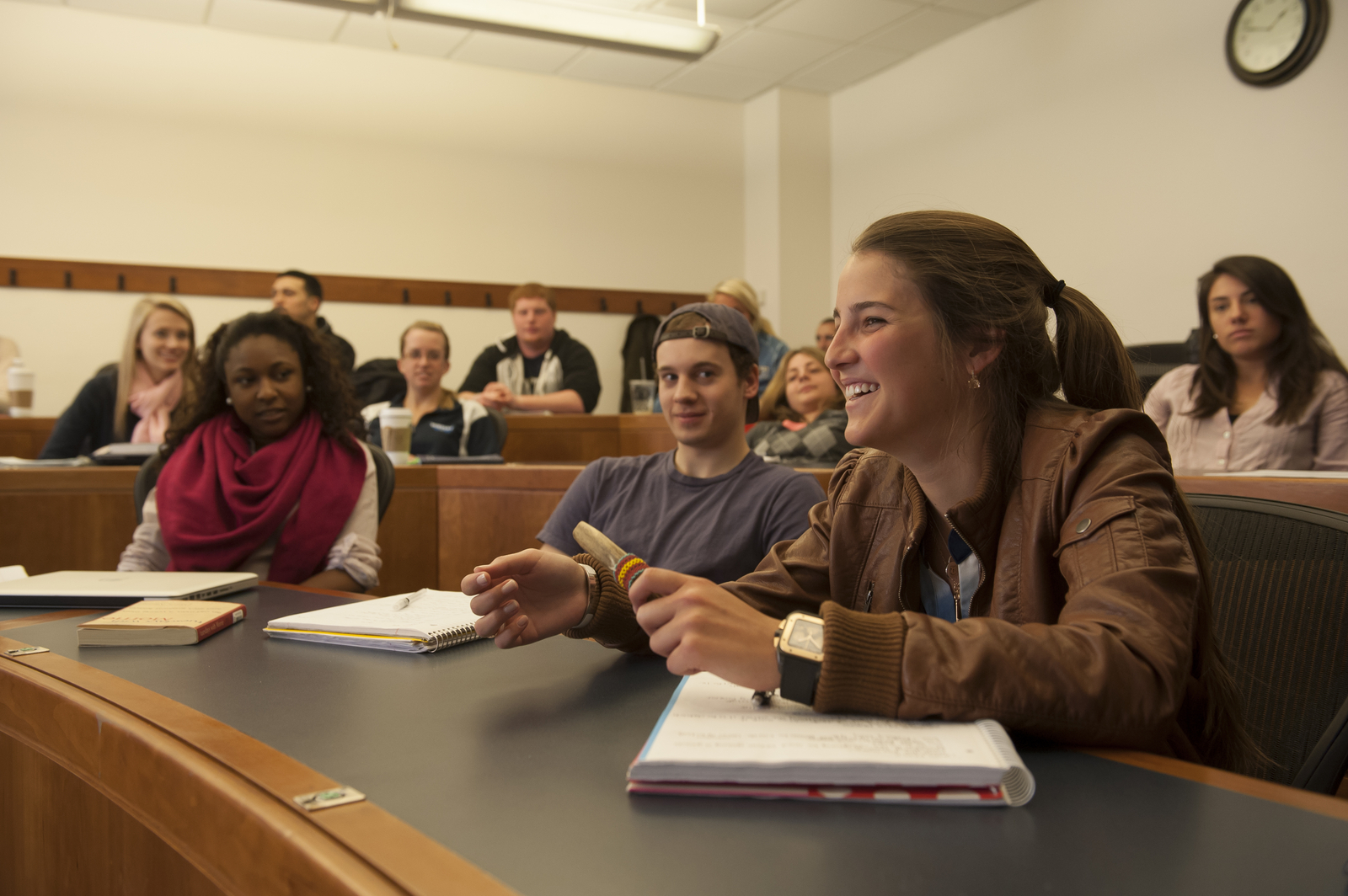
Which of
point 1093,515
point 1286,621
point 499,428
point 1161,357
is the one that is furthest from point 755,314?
point 1093,515

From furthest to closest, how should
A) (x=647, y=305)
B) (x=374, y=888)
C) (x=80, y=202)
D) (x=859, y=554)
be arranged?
(x=647, y=305) < (x=80, y=202) < (x=859, y=554) < (x=374, y=888)

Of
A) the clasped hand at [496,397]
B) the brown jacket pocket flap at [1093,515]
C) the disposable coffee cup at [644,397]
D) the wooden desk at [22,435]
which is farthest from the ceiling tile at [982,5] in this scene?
the brown jacket pocket flap at [1093,515]

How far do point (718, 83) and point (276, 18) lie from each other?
8.88ft

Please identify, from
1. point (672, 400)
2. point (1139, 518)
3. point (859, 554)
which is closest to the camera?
point (1139, 518)

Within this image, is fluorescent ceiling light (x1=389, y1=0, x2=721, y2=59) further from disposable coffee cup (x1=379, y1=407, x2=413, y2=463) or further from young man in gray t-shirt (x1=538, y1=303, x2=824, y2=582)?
young man in gray t-shirt (x1=538, y1=303, x2=824, y2=582)

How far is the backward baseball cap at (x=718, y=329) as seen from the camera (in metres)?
1.75

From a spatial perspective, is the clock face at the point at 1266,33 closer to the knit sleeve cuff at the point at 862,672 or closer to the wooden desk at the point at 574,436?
the wooden desk at the point at 574,436

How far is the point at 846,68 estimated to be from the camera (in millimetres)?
6133

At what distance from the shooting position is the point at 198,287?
5.49 metres

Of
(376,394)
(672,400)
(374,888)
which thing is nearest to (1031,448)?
(374,888)

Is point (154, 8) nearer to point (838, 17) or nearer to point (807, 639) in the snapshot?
point (838, 17)

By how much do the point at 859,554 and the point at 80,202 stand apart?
5603mm

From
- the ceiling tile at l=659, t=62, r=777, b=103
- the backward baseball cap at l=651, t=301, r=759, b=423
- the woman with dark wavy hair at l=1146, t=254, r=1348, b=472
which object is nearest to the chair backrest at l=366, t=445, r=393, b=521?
the backward baseball cap at l=651, t=301, r=759, b=423

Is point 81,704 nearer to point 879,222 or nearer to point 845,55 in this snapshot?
point 879,222
